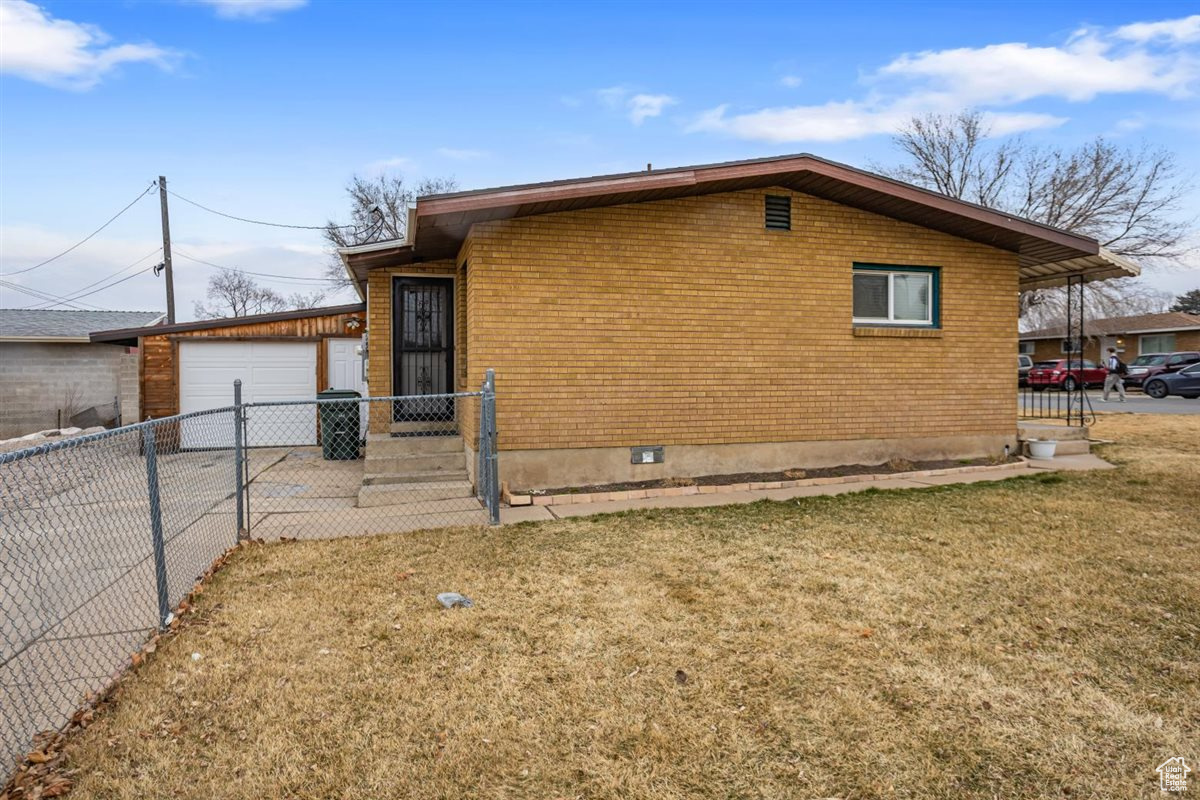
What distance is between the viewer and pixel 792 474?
27.5ft

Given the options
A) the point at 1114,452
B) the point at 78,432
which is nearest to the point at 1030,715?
the point at 1114,452

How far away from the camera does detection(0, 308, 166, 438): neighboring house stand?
1753 cm

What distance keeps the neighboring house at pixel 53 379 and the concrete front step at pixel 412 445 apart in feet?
43.3

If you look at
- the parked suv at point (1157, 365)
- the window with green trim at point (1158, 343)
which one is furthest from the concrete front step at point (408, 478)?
the window with green trim at point (1158, 343)

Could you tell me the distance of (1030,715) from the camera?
289cm

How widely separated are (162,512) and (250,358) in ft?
32.1

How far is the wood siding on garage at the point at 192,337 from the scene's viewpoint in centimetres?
1301

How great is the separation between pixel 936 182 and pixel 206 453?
29.2 m

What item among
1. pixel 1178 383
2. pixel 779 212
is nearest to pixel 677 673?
pixel 779 212

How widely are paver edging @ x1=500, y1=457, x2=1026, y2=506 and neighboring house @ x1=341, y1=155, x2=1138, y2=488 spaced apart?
354mm

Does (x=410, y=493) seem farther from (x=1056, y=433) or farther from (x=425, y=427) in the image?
(x=1056, y=433)

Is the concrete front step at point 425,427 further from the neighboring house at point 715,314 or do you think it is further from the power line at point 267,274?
the power line at point 267,274

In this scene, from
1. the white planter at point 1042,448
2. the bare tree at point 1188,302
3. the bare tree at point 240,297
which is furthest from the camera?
the bare tree at point 1188,302

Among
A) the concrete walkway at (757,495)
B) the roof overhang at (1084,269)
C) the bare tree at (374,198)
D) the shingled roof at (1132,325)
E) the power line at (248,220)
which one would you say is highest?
the bare tree at (374,198)
